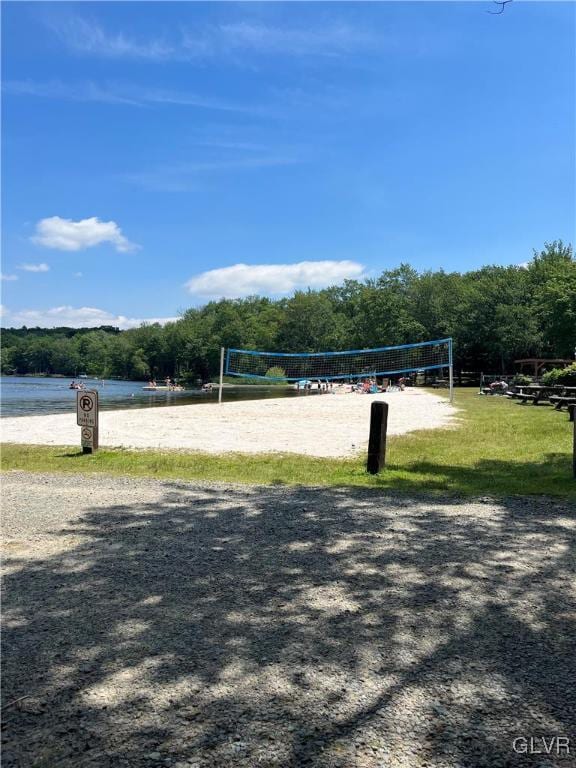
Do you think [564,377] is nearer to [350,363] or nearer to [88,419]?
[88,419]

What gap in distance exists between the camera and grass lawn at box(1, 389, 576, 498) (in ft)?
23.4

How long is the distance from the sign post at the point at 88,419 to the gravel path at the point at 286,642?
4429 millimetres

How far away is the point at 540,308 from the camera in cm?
5381

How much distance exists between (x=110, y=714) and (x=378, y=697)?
3.67 feet

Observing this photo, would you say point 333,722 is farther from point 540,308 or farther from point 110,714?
point 540,308

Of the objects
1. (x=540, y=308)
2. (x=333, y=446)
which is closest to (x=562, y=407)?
(x=333, y=446)

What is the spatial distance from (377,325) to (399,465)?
69.1 metres

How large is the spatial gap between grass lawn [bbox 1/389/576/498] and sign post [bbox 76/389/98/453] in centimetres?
19

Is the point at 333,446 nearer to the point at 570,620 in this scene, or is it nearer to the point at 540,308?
the point at 570,620

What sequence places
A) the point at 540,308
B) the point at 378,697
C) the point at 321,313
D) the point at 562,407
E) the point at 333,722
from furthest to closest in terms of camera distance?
the point at 321,313
the point at 540,308
the point at 562,407
the point at 378,697
the point at 333,722

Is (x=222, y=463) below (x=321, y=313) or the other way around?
below

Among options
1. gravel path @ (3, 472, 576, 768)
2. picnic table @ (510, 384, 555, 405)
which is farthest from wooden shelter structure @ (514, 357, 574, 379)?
gravel path @ (3, 472, 576, 768)

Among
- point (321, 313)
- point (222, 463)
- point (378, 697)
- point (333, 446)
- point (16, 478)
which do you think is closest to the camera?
point (378, 697)

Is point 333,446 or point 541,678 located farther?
point 333,446
